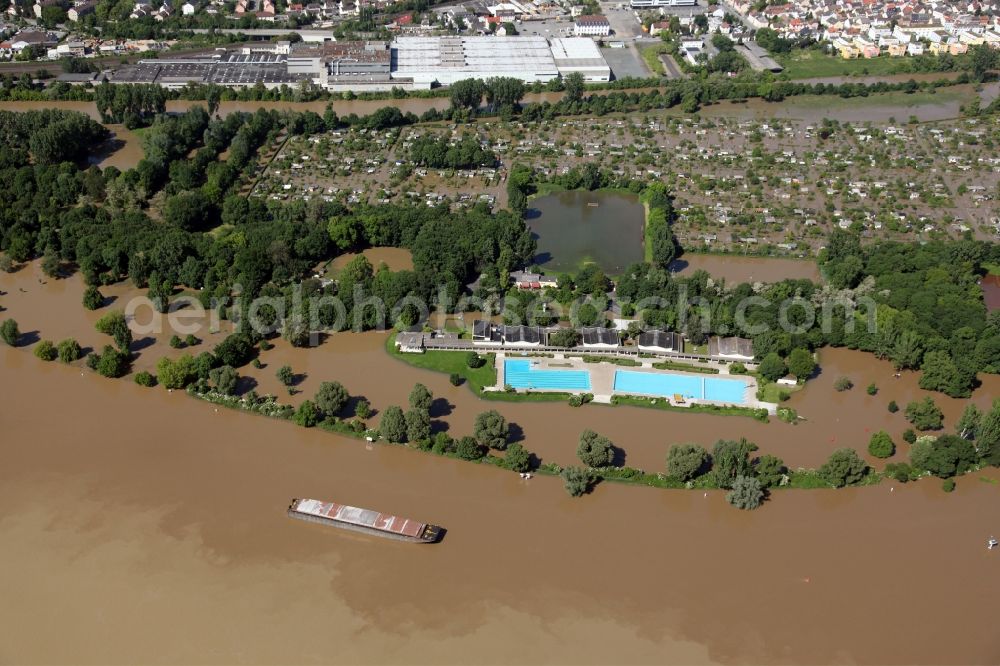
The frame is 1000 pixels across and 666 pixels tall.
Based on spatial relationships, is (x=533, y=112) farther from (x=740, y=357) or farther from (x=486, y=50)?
(x=740, y=357)

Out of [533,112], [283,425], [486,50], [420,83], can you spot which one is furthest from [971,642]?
[486,50]

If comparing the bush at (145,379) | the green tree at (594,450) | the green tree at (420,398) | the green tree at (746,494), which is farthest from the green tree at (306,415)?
the green tree at (746,494)

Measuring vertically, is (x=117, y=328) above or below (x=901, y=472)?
above

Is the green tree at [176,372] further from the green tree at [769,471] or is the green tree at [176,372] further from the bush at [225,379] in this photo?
the green tree at [769,471]

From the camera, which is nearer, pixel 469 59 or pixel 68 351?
pixel 68 351

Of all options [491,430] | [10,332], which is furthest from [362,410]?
[10,332]

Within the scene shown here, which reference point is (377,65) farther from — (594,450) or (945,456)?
(945,456)
